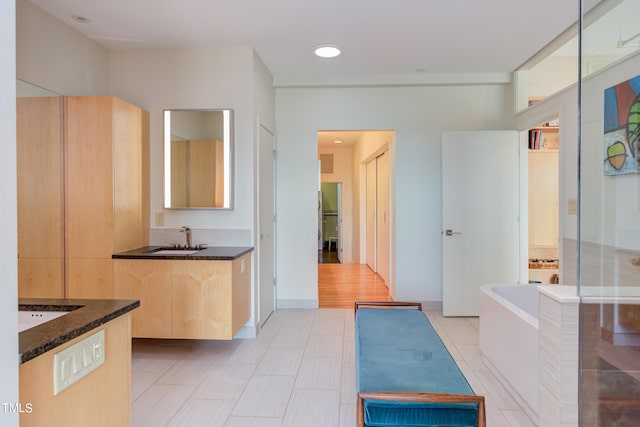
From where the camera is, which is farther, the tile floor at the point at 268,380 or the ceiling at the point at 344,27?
the ceiling at the point at 344,27

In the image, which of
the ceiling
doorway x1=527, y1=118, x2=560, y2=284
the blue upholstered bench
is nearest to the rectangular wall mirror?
the ceiling

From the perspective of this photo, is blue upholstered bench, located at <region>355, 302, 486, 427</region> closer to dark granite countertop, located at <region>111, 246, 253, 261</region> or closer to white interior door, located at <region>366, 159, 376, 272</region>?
dark granite countertop, located at <region>111, 246, 253, 261</region>

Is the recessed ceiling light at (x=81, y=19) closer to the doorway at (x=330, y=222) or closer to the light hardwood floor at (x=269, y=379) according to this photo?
the light hardwood floor at (x=269, y=379)

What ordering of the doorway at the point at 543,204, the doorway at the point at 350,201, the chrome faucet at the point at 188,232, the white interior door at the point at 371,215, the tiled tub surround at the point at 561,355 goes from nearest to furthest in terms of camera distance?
the tiled tub surround at the point at 561,355 → the chrome faucet at the point at 188,232 → the doorway at the point at 543,204 → the doorway at the point at 350,201 → the white interior door at the point at 371,215

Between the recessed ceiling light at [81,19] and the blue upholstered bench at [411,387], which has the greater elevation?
the recessed ceiling light at [81,19]

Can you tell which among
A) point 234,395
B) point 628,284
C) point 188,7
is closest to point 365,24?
point 188,7

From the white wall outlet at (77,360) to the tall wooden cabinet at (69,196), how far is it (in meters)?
1.98

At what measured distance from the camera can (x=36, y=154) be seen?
2.79 meters

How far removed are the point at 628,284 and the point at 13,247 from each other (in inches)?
103

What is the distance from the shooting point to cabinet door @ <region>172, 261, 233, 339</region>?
9.30 ft

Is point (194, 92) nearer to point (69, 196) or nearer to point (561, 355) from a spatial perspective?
point (69, 196)

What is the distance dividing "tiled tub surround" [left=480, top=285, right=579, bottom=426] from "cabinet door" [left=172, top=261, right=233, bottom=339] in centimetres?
196

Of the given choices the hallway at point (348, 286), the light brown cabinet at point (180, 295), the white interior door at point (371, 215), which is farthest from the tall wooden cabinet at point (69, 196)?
the white interior door at point (371, 215)

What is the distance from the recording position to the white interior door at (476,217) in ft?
12.9
